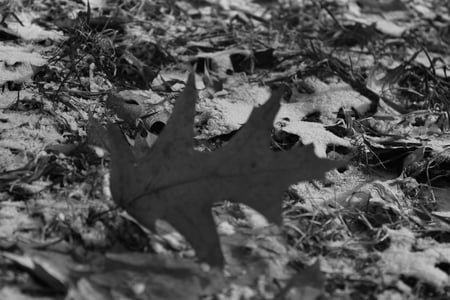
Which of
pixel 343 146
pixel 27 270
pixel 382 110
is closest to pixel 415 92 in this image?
pixel 382 110

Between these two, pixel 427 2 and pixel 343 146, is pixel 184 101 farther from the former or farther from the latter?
pixel 427 2

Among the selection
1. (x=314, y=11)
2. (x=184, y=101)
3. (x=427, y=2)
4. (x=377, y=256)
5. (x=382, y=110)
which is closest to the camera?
(x=184, y=101)

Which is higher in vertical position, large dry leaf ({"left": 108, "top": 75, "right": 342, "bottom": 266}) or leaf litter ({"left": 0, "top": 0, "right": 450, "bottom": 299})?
large dry leaf ({"left": 108, "top": 75, "right": 342, "bottom": 266})

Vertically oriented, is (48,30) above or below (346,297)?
above

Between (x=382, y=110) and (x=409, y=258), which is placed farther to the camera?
(x=382, y=110)

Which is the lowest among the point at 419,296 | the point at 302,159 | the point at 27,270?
the point at 419,296

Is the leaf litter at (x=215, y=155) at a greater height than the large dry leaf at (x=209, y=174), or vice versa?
the large dry leaf at (x=209, y=174)

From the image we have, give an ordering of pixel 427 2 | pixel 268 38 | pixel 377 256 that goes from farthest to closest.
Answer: pixel 427 2, pixel 268 38, pixel 377 256
